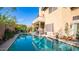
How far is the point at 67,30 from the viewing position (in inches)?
153

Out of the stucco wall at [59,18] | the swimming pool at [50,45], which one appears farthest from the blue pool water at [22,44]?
the stucco wall at [59,18]

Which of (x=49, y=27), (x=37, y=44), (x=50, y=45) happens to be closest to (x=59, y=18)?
(x=49, y=27)

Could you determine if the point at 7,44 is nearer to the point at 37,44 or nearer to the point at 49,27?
the point at 37,44

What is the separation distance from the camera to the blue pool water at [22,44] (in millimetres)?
3807

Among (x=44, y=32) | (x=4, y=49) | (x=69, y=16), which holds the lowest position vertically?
(x=4, y=49)

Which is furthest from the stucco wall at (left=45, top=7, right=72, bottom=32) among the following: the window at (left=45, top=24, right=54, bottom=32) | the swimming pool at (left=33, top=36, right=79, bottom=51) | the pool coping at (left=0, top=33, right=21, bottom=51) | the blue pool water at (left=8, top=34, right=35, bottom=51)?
the pool coping at (left=0, top=33, right=21, bottom=51)

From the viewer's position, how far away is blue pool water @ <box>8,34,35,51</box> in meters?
3.81

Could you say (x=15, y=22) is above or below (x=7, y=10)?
below

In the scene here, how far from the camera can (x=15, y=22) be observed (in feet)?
12.7

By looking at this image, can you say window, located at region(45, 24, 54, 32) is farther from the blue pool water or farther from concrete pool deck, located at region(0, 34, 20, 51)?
concrete pool deck, located at region(0, 34, 20, 51)

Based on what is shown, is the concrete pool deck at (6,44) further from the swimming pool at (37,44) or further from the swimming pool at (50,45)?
the swimming pool at (50,45)
